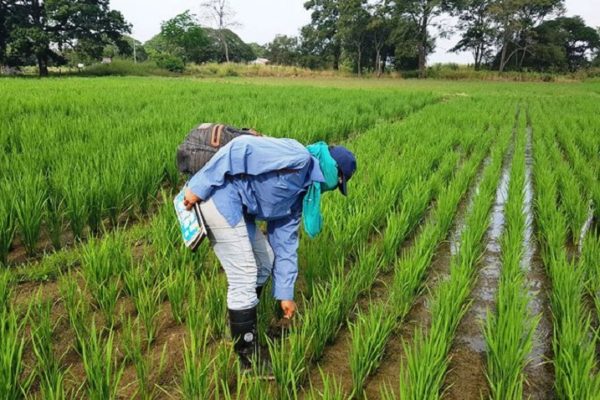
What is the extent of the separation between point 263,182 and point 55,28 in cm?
3149

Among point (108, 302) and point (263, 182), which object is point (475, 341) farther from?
point (108, 302)

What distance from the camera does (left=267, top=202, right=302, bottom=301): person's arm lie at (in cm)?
166

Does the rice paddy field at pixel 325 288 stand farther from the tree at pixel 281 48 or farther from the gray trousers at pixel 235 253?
the tree at pixel 281 48

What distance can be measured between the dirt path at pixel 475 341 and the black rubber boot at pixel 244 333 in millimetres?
748

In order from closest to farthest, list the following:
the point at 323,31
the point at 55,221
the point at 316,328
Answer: the point at 316,328 < the point at 55,221 < the point at 323,31

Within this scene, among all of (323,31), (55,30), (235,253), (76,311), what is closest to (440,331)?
(235,253)

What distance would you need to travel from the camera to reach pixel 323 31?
4178cm

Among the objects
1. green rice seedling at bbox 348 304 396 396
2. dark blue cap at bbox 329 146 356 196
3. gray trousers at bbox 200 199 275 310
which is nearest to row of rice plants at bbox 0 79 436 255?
gray trousers at bbox 200 199 275 310

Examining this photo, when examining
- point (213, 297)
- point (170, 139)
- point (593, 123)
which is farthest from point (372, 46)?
point (213, 297)

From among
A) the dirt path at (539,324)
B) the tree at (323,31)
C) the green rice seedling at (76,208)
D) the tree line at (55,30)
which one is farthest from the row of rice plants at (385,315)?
the tree at (323,31)

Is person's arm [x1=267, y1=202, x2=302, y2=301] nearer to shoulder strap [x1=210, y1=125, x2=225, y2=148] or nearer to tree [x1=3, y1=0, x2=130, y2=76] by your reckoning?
shoulder strap [x1=210, y1=125, x2=225, y2=148]

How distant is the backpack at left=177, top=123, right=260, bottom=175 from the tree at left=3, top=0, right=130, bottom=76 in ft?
96.1

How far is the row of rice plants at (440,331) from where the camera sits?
1.36m

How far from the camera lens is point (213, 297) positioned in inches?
74.8
